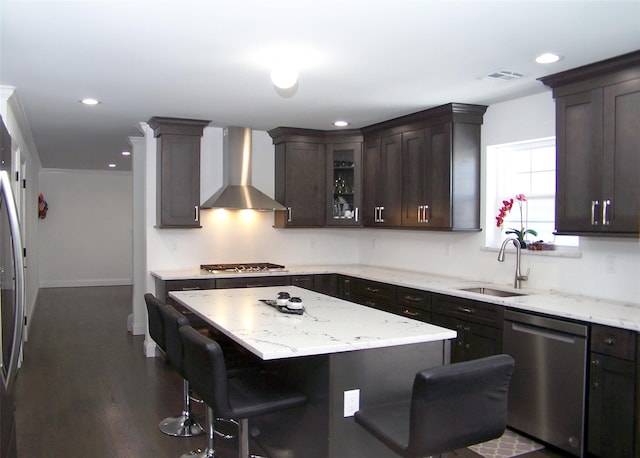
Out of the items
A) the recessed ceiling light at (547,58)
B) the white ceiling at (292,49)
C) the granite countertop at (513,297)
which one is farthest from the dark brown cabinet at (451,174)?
the recessed ceiling light at (547,58)

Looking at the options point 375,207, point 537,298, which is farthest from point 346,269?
point 537,298

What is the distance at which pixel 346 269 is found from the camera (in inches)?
231

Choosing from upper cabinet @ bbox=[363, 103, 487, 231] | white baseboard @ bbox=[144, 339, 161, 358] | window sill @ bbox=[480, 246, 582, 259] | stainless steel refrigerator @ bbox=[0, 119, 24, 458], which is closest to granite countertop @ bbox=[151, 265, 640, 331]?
window sill @ bbox=[480, 246, 582, 259]

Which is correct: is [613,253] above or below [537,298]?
above

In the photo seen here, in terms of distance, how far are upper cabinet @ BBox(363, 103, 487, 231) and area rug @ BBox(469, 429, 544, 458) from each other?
73.1 inches

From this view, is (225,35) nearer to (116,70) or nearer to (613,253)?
(116,70)

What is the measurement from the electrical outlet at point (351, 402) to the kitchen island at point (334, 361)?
13 mm

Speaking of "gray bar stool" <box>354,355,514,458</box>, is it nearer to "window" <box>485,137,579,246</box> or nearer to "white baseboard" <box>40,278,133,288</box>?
"window" <box>485,137,579,246</box>

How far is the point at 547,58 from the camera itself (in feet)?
10.6

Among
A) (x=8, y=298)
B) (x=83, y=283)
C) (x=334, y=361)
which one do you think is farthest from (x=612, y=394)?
(x=83, y=283)

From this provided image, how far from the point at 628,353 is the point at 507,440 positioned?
41.4 inches

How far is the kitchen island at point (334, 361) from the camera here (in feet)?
7.71

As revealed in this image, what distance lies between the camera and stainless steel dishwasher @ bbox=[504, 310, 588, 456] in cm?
307

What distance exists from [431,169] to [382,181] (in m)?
0.82
